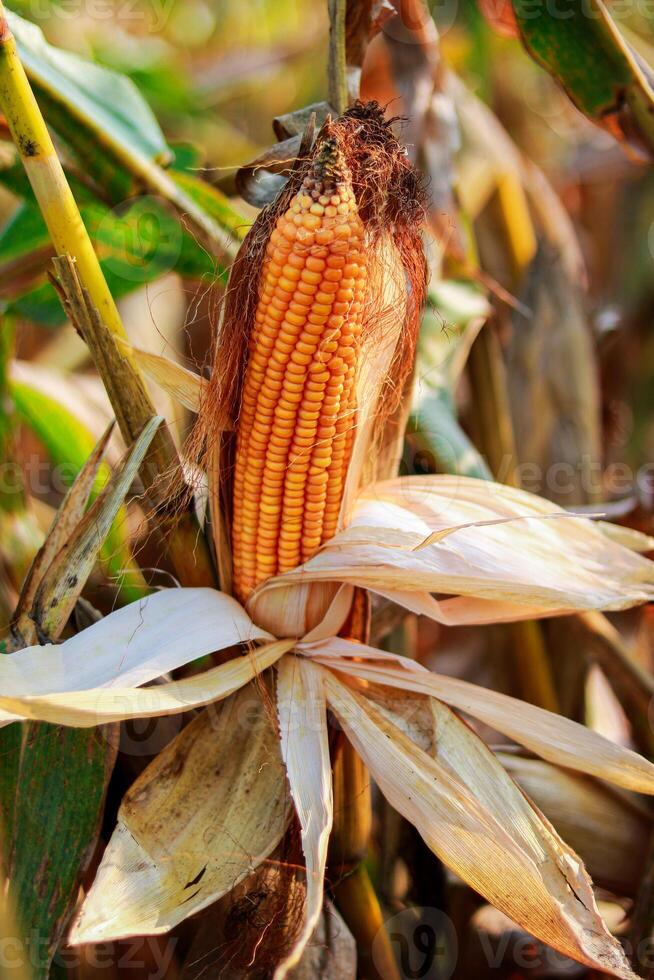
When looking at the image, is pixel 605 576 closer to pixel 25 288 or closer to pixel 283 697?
pixel 283 697

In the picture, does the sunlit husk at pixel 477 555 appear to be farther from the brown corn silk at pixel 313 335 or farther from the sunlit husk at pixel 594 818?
the sunlit husk at pixel 594 818

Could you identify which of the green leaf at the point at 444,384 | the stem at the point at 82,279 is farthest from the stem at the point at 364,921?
the green leaf at the point at 444,384

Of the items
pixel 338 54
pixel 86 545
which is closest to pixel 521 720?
pixel 86 545
